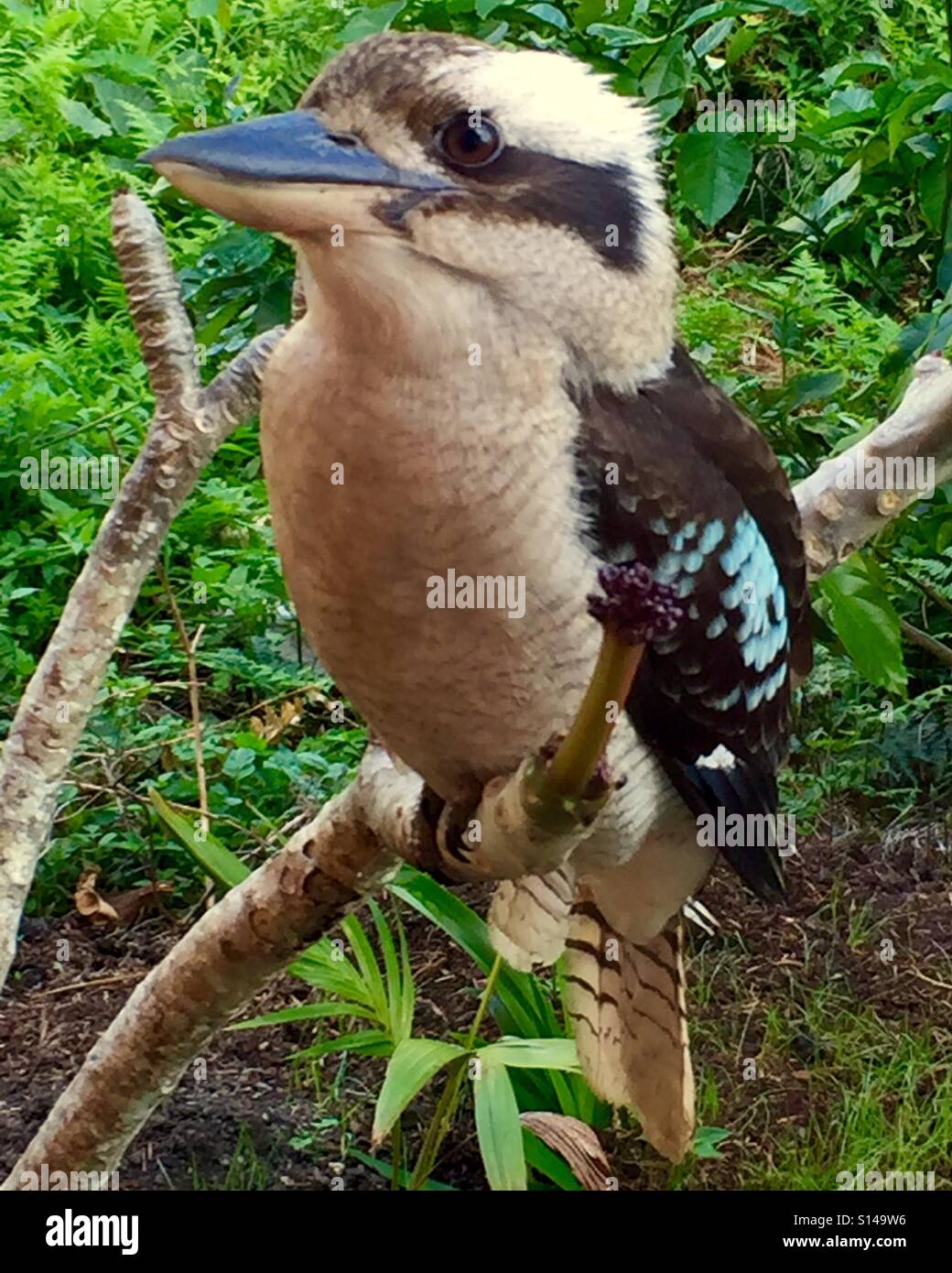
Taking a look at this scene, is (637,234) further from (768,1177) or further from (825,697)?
(825,697)

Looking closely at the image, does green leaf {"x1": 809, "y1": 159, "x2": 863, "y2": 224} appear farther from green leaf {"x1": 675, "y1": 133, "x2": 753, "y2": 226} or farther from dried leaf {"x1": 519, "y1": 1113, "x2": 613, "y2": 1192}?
dried leaf {"x1": 519, "y1": 1113, "x2": 613, "y2": 1192}

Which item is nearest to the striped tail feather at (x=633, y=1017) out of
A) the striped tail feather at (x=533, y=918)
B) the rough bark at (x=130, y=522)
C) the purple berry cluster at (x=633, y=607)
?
the striped tail feather at (x=533, y=918)

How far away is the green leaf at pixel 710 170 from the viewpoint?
121 centimetres

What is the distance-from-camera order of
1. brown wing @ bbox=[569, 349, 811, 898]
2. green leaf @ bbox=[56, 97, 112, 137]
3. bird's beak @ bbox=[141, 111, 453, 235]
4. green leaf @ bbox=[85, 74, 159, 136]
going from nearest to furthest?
bird's beak @ bbox=[141, 111, 453, 235] < brown wing @ bbox=[569, 349, 811, 898] < green leaf @ bbox=[85, 74, 159, 136] < green leaf @ bbox=[56, 97, 112, 137]

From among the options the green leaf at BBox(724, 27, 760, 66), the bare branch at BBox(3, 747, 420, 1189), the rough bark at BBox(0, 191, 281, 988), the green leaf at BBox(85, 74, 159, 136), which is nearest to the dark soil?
the bare branch at BBox(3, 747, 420, 1189)

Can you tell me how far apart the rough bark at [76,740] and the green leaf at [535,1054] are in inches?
11.1

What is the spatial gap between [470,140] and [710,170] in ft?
1.78

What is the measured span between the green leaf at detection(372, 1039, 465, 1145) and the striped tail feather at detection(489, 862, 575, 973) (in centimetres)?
14

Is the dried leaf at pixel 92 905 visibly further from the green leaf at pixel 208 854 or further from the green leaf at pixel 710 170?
the green leaf at pixel 710 170

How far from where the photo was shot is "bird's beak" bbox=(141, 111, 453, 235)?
25.9 inches

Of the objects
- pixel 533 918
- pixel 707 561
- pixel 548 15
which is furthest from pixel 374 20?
pixel 533 918

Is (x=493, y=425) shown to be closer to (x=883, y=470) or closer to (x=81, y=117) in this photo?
(x=883, y=470)
